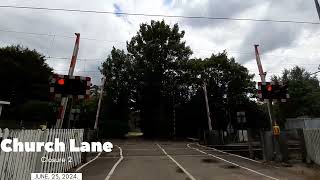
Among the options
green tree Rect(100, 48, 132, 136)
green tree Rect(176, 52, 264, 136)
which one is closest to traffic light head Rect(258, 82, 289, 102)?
green tree Rect(176, 52, 264, 136)

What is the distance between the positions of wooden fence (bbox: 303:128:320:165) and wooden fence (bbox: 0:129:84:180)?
1151 cm

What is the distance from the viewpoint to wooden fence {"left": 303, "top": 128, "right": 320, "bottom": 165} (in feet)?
54.4

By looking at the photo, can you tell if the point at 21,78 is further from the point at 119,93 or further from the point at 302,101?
the point at 302,101

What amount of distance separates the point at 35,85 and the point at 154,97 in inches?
700

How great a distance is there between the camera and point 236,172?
1429 cm

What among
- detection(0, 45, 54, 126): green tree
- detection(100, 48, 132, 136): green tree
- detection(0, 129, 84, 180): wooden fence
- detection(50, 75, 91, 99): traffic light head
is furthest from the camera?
detection(100, 48, 132, 136): green tree

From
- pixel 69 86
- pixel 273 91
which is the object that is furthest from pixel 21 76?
pixel 273 91

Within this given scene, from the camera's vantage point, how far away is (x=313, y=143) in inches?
667

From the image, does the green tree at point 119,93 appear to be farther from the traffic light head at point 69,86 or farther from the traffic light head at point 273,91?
the traffic light head at point 69,86

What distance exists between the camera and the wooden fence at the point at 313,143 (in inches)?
653

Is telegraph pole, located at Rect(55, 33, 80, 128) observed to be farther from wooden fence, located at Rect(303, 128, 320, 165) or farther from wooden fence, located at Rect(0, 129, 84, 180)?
wooden fence, located at Rect(303, 128, 320, 165)

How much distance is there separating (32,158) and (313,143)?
13.2 meters

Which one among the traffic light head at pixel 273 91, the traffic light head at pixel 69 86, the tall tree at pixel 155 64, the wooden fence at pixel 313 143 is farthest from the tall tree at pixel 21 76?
the wooden fence at pixel 313 143

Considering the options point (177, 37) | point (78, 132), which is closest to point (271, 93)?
point (78, 132)
